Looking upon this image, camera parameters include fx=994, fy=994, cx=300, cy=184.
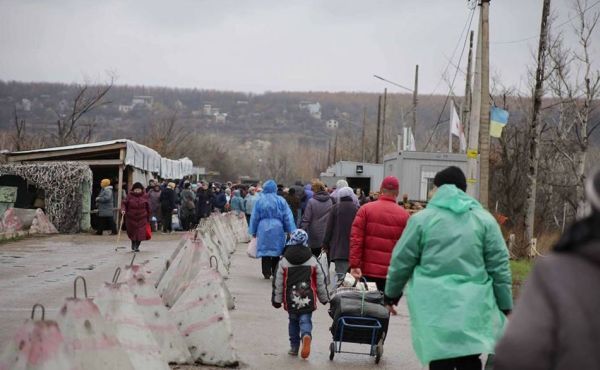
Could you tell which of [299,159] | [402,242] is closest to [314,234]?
[402,242]

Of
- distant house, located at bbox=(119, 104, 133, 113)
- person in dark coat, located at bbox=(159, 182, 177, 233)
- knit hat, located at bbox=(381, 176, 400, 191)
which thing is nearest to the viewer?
knit hat, located at bbox=(381, 176, 400, 191)

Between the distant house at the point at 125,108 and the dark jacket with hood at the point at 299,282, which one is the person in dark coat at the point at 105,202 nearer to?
the dark jacket with hood at the point at 299,282

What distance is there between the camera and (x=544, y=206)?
50.7 meters

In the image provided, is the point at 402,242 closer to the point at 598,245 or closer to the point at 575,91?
the point at 598,245

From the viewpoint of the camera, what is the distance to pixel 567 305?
2680mm

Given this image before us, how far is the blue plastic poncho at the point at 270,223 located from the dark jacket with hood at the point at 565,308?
14055mm

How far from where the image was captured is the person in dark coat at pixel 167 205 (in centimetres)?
3409

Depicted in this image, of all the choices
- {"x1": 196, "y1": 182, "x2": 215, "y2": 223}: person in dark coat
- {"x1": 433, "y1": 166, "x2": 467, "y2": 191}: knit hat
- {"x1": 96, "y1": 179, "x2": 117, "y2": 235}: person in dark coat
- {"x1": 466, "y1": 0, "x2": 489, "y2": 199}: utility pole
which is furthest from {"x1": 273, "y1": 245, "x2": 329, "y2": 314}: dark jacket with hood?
{"x1": 196, "y1": 182, "x2": 215, "y2": 223}: person in dark coat

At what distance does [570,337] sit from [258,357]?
7.73m

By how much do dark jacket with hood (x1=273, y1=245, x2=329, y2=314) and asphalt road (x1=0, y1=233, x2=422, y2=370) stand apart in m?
0.58

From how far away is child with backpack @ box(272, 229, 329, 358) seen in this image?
10.1 m

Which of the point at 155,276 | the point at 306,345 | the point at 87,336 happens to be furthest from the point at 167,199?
the point at 87,336

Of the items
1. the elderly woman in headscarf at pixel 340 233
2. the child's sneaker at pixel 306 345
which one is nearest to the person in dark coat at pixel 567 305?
the child's sneaker at pixel 306 345

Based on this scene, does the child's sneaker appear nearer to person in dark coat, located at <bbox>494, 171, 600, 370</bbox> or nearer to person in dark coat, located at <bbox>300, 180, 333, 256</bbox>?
person in dark coat, located at <bbox>300, 180, 333, 256</bbox>
